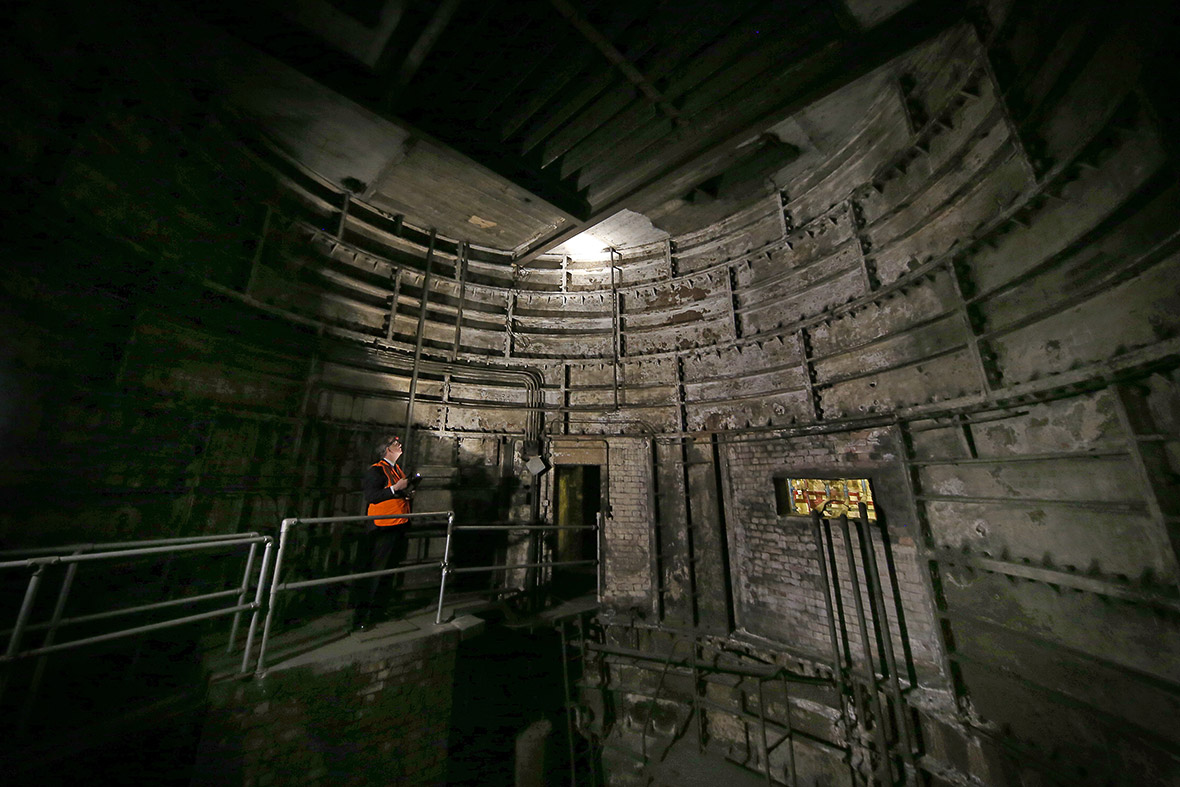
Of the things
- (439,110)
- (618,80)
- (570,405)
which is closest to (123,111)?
(439,110)

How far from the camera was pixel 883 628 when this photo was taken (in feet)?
15.9

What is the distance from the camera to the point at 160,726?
9.15 ft

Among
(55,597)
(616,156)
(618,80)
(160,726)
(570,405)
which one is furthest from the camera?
(570,405)

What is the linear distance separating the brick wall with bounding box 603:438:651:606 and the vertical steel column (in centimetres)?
359

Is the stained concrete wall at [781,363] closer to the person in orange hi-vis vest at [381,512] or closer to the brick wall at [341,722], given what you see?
the person in orange hi-vis vest at [381,512]

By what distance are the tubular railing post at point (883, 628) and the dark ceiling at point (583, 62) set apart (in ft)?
16.3

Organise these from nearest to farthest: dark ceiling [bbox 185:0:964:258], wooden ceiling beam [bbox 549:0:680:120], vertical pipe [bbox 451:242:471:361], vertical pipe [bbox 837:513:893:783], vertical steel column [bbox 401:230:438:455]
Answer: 1. wooden ceiling beam [bbox 549:0:680:120]
2. dark ceiling [bbox 185:0:964:258]
3. vertical pipe [bbox 837:513:893:783]
4. vertical steel column [bbox 401:230:438:455]
5. vertical pipe [bbox 451:242:471:361]

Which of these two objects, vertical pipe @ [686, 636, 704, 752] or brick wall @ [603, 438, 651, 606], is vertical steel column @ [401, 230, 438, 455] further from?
vertical pipe @ [686, 636, 704, 752]

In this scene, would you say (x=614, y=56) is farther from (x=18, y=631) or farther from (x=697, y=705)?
(x=697, y=705)

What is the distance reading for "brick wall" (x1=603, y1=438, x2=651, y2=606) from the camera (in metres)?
6.91

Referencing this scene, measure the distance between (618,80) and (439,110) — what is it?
213 centimetres

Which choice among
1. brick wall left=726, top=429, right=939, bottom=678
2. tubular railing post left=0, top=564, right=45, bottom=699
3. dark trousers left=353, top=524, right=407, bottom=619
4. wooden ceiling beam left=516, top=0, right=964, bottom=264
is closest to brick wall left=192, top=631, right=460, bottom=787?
dark trousers left=353, top=524, right=407, bottom=619

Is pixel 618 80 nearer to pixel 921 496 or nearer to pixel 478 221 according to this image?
pixel 478 221

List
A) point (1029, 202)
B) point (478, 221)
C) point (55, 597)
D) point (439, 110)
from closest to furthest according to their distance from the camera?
point (1029, 202) → point (55, 597) → point (439, 110) → point (478, 221)
